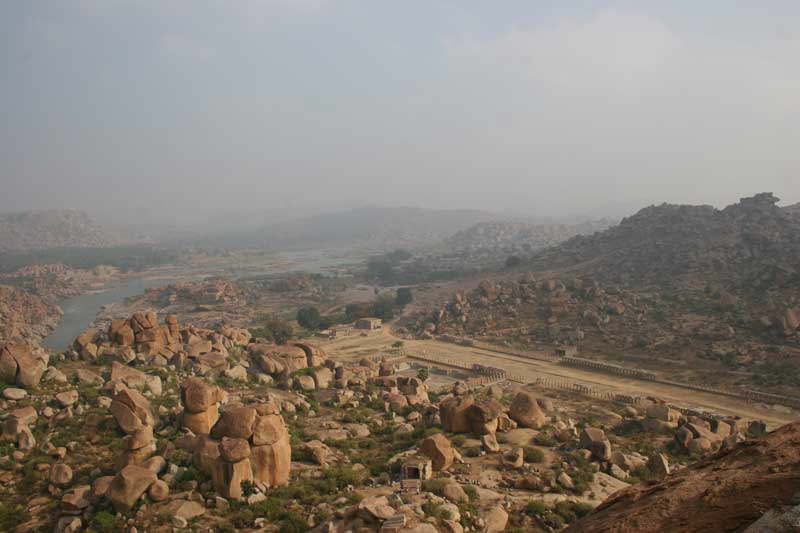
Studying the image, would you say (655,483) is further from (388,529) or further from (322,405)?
(322,405)

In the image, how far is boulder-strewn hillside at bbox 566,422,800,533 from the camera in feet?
21.3

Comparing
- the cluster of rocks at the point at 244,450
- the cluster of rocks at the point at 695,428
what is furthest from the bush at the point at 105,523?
the cluster of rocks at the point at 695,428

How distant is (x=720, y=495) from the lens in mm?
7121

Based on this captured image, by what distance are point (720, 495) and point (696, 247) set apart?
2659 inches

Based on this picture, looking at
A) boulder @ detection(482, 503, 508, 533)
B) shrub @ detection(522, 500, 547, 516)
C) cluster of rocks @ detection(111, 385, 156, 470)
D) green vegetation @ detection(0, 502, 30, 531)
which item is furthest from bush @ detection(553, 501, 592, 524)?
green vegetation @ detection(0, 502, 30, 531)

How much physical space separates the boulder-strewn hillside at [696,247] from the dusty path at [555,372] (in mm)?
22638

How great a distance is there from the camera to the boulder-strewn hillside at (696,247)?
54406 mm

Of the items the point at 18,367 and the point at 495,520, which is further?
the point at 18,367

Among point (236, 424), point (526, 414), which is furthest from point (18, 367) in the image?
point (526, 414)

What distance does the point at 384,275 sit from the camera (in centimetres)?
11481

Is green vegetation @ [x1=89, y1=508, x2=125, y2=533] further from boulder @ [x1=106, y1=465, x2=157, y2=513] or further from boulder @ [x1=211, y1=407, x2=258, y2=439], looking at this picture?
boulder @ [x1=211, y1=407, x2=258, y2=439]

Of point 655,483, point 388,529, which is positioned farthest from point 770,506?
point 388,529

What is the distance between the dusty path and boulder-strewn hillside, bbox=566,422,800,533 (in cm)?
2400

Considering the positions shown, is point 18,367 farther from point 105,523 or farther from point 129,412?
point 105,523
